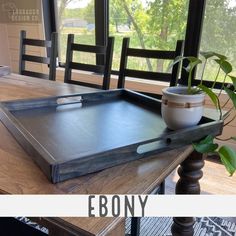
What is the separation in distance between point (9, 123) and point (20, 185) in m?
0.38

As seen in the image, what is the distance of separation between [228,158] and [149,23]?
2.22m

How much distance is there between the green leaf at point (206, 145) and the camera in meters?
0.86

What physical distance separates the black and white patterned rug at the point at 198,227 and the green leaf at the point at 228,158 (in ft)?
3.20

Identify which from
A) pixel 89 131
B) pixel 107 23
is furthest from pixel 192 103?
pixel 107 23

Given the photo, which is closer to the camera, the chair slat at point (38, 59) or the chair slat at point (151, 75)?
the chair slat at point (151, 75)

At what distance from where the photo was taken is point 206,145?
2.89 ft

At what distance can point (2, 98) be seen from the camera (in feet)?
4.89

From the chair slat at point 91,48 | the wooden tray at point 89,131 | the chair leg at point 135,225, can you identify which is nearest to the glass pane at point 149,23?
the chair slat at point 91,48

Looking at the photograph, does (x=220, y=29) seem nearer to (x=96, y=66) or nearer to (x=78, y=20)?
(x=96, y=66)

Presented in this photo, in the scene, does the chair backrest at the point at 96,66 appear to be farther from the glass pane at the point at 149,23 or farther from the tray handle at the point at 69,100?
the glass pane at the point at 149,23

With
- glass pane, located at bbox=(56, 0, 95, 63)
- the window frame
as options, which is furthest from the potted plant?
glass pane, located at bbox=(56, 0, 95, 63)

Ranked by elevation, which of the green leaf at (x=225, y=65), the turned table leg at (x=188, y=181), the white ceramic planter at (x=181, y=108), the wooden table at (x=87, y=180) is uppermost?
the green leaf at (x=225, y=65)

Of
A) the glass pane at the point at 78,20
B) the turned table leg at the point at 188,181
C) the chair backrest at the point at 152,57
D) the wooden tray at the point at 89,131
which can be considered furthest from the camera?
the glass pane at the point at 78,20

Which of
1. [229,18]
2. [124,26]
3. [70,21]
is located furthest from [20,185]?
[70,21]
